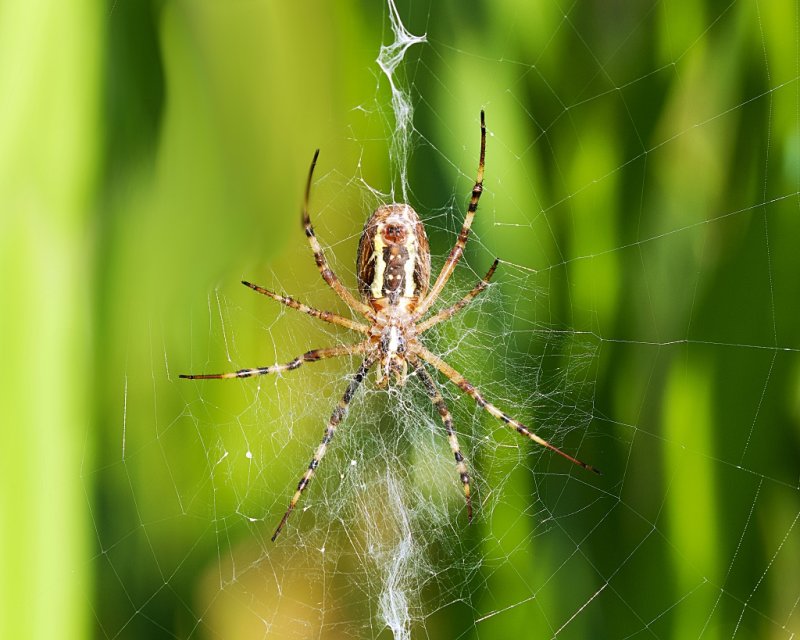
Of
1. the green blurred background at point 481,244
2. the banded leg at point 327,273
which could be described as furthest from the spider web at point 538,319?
the banded leg at point 327,273

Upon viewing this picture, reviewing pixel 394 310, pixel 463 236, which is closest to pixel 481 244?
pixel 463 236

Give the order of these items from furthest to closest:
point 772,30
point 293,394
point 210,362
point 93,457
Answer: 1. point 293,394
2. point 210,362
3. point 772,30
4. point 93,457

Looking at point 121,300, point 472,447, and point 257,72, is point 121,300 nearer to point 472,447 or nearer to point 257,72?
point 257,72

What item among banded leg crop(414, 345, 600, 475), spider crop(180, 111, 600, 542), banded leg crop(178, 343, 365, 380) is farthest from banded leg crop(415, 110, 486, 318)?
banded leg crop(178, 343, 365, 380)

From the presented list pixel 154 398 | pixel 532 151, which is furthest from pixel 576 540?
pixel 154 398

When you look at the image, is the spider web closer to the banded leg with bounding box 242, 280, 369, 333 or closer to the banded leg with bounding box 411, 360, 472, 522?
the banded leg with bounding box 242, 280, 369, 333

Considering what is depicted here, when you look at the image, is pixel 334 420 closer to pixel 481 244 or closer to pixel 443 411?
pixel 443 411

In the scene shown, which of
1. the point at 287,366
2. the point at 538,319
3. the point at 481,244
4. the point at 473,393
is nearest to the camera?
the point at 538,319
